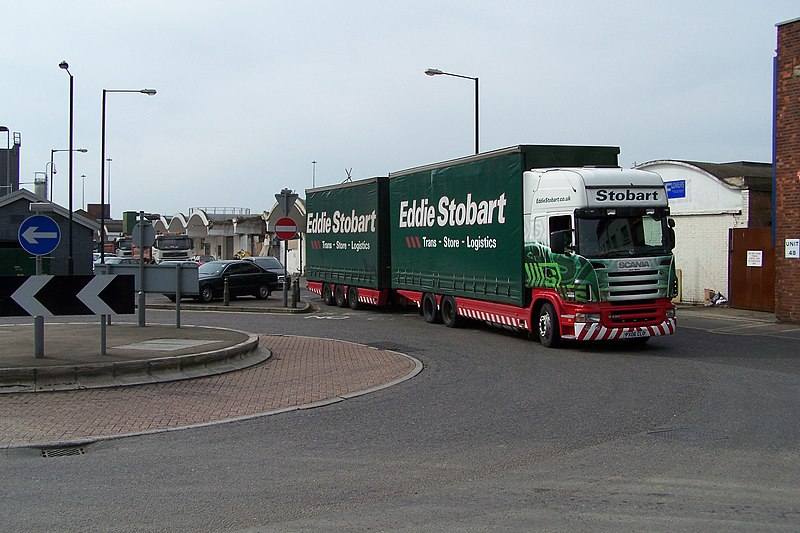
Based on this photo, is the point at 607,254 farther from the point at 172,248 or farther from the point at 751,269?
the point at 172,248

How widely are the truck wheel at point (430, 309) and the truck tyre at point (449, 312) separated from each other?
0.45 m

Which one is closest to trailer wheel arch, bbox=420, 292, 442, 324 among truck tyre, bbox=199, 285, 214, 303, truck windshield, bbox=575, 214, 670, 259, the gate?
truck windshield, bbox=575, 214, 670, 259

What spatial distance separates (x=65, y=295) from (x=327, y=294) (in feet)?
56.2

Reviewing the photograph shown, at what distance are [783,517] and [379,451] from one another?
3625 mm

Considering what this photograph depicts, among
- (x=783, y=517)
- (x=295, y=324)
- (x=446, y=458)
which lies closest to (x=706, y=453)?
(x=783, y=517)

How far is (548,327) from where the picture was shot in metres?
16.4

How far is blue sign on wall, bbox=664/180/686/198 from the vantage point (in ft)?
94.1

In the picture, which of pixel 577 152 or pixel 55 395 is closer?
pixel 55 395

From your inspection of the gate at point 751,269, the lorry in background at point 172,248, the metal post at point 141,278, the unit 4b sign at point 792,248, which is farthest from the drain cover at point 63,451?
the lorry in background at point 172,248

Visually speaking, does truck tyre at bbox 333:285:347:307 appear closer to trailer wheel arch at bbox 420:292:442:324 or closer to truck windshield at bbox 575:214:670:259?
trailer wheel arch at bbox 420:292:442:324

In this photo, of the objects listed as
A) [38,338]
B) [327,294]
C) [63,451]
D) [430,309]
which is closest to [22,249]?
[327,294]

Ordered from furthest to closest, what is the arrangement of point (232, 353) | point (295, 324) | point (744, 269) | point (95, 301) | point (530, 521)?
point (744, 269)
point (295, 324)
point (232, 353)
point (95, 301)
point (530, 521)

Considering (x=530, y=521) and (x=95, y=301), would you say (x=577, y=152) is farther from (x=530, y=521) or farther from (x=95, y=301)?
(x=530, y=521)

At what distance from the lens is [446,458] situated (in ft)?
25.3
